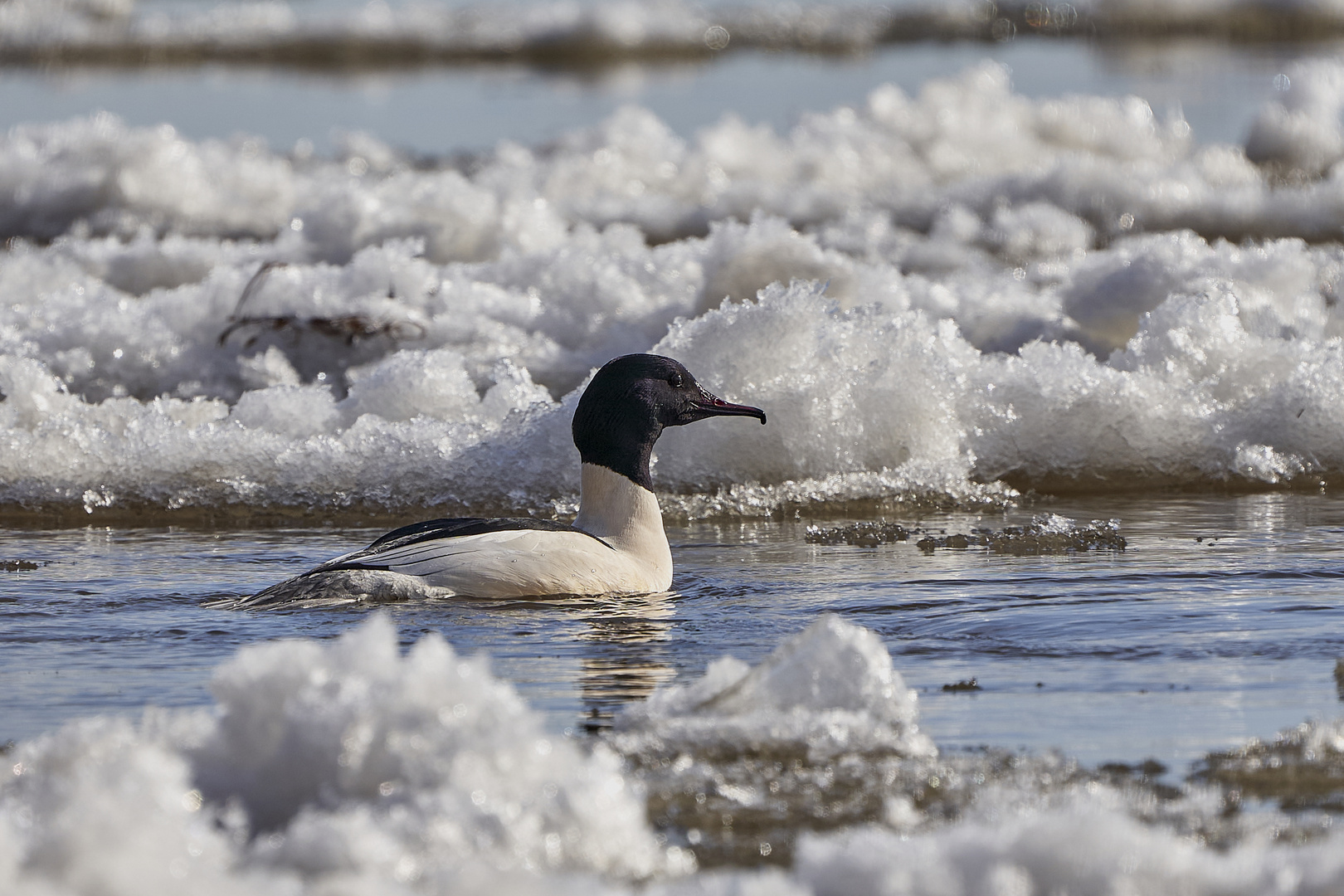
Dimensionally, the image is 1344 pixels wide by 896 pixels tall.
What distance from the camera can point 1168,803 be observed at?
13.3 feet

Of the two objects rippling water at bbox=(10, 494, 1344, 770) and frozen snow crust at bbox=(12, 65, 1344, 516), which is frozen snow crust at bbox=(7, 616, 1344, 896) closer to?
rippling water at bbox=(10, 494, 1344, 770)

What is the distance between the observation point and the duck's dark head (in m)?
7.32

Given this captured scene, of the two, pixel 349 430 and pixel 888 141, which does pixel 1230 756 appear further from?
pixel 888 141

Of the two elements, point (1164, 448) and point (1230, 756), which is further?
point (1164, 448)

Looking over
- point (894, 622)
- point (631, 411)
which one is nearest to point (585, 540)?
point (631, 411)

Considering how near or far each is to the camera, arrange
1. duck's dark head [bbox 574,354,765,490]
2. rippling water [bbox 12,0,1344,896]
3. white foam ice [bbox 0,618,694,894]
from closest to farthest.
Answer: white foam ice [bbox 0,618,694,894], rippling water [bbox 12,0,1344,896], duck's dark head [bbox 574,354,765,490]

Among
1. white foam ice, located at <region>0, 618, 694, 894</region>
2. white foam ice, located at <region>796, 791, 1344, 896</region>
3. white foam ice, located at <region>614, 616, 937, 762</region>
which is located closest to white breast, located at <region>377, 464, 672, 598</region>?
white foam ice, located at <region>614, 616, 937, 762</region>

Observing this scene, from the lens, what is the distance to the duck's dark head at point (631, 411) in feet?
24.0

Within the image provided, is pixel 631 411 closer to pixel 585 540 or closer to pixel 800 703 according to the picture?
pixel 585 540

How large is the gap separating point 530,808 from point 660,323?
752 cm

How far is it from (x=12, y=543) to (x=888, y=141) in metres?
11.9

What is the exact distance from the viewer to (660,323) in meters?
11.1

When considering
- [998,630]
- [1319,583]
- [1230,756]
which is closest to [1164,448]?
[1319,583]

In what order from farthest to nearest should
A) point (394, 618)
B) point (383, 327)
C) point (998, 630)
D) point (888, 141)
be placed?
1. point (888, 141)
2. point (383, 327)
3. point (394, 618)
4. point (998, 630)
